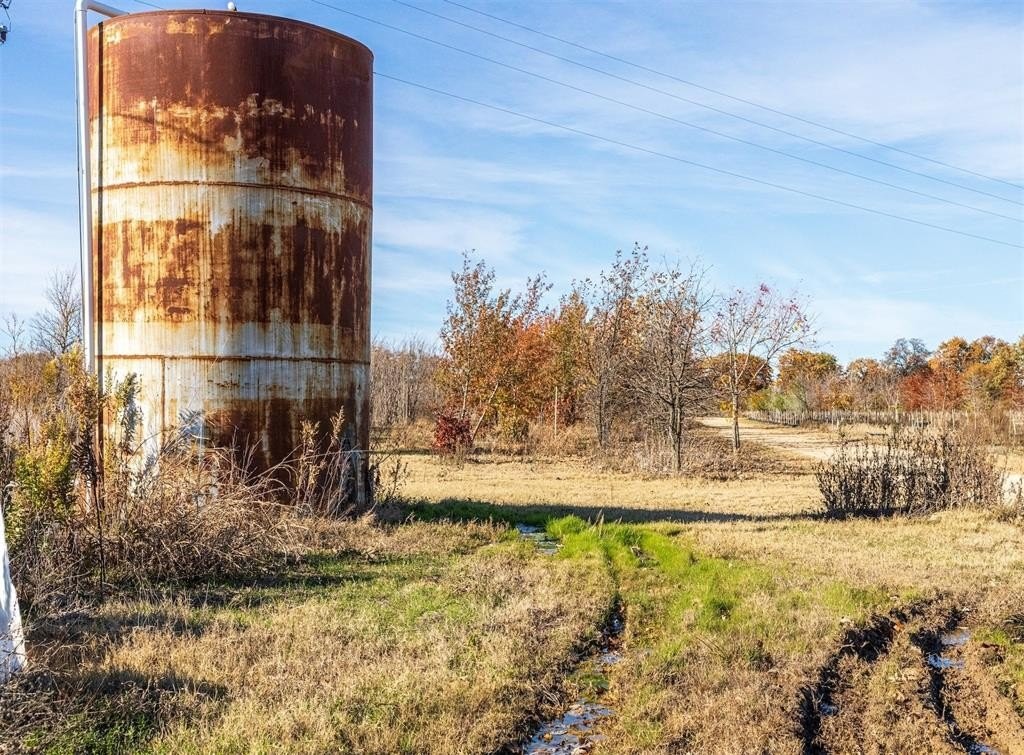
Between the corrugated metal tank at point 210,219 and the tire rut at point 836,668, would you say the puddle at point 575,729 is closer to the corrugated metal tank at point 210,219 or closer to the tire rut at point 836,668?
the tire rut at point 836,668

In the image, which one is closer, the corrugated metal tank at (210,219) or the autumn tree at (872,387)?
the corrugated metal tank at (210,219)

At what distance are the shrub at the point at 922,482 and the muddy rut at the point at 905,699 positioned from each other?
22.3ft

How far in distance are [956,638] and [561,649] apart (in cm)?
329

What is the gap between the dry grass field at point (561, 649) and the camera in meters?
5.14

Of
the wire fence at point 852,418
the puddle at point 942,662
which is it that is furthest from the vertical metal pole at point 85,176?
the wire fence at point 852,418

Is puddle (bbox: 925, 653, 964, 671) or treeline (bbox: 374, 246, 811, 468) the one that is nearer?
puddle (bbox: 925, 653, 964, 671)

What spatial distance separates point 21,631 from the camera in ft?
17.2

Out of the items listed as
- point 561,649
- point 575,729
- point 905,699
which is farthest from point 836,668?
point 575,729

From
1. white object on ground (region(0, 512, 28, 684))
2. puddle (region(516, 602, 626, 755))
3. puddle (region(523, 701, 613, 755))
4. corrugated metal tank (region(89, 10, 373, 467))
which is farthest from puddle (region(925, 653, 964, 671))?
corrugated metal tank (region(89, 10, 373, 467))

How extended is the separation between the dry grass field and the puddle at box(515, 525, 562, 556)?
166mm

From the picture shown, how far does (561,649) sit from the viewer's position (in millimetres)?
6766

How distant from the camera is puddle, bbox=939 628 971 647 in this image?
24.1ft

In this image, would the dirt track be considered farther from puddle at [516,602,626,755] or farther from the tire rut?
puddle at [516,602,626,755]

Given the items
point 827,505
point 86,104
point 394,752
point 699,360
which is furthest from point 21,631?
point 699,360
